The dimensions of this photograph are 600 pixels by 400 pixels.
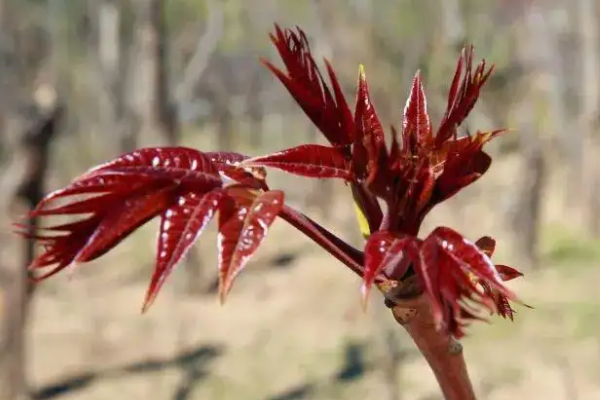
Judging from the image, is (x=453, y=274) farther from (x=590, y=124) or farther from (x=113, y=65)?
(x=113, y=65)

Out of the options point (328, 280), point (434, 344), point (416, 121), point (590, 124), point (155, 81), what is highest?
point (155, 81)

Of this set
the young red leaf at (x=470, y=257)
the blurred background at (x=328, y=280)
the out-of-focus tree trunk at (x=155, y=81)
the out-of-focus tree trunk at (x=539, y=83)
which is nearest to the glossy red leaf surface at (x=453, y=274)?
the young red leaf at (x=470, y=257)

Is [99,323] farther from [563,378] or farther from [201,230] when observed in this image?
[201,230]

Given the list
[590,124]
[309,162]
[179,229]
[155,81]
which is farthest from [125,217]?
[590,124]

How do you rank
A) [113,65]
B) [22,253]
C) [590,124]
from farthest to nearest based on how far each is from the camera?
[113,65], [590,124], [22,253]

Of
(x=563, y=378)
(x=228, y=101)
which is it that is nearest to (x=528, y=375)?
(x=563, y=378)

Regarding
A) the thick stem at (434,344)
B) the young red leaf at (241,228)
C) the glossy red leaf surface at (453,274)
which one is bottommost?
the thick stem at (434,344)

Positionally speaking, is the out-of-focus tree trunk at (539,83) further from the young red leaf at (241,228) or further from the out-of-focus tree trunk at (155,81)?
the young red leaf at (241,228)
